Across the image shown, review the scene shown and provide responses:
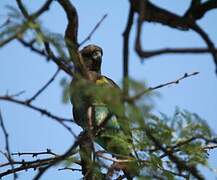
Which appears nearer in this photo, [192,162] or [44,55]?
Answer: [44,55]

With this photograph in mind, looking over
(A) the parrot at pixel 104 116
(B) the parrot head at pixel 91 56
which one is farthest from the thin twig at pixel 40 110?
(B) the parrot head at pixel 91 56

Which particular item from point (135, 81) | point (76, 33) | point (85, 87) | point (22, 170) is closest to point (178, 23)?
point (135, 81)

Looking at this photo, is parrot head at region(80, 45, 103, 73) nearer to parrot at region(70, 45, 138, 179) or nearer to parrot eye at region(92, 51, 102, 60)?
parrot eye at region(92, 51, 102, 60)

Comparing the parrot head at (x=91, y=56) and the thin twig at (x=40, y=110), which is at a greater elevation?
the parrot head at (x=91, y=56)

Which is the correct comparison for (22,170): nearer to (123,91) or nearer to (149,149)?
(149,149)

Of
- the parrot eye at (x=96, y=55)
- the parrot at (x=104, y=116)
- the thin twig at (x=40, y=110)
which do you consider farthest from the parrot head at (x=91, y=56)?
the thin twig at (x=40, y=110)

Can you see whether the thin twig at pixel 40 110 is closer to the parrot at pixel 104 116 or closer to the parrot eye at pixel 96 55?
the parrot at pixel 104 116

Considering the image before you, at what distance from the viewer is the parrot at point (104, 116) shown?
1896mm

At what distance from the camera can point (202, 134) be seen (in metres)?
2.81

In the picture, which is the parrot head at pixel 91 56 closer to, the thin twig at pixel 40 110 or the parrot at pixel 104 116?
the parrot at pixel 104 116

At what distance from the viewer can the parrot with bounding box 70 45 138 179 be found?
190 cm

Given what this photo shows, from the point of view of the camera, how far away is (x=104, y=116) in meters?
3.51

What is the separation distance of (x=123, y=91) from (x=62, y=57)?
728mm

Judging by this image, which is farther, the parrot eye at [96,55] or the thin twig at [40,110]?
the parrot eye at [96,55]
